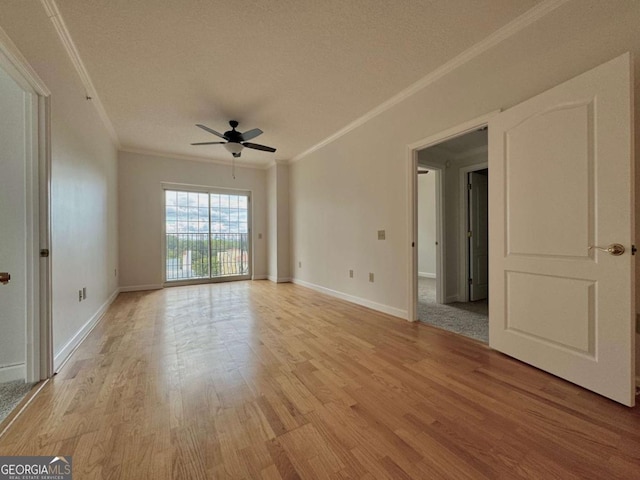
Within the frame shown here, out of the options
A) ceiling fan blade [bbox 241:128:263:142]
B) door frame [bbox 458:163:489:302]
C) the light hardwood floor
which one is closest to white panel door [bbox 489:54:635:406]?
the light hardwood floor

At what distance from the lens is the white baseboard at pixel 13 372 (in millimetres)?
1867

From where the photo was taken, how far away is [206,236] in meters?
5.95

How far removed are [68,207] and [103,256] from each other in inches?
65.6

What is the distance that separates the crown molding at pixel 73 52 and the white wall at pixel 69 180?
5cm

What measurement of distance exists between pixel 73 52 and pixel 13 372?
2610mm

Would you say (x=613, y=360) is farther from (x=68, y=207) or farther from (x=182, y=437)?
(x=68, y=207)

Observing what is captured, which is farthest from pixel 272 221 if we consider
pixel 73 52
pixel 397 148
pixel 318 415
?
pixel 318 415

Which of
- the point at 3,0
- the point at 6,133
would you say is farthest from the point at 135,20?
the point at 6,133

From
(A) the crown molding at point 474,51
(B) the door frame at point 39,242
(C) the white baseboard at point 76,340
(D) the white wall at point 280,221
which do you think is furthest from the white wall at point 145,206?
(A) the crown molding at point 474,51

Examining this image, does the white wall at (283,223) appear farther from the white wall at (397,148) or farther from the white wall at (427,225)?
the white wall at (427,225)

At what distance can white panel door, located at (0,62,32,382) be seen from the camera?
1.85 m

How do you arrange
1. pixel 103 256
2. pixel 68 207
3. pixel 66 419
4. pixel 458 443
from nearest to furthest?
1. pixel 458 443
2. pixel 66 419
3. pixel 68 207
4. pixel 103 256

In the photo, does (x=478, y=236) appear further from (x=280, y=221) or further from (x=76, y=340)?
(x=76, y=340)

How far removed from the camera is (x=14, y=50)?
1627 millimetres
